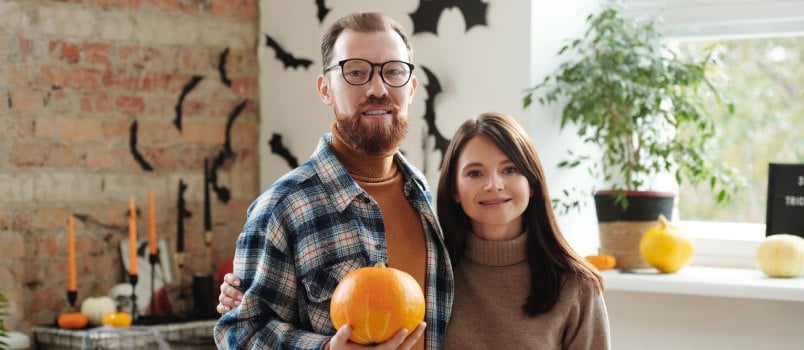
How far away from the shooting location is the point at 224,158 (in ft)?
11.5

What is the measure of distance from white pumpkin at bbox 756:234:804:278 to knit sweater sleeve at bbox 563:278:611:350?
90 centimetres

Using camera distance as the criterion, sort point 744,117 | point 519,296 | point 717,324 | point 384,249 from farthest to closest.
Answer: point 744,117 → point 717,324 → point 519,296 → point 384,249

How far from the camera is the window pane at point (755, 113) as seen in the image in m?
3.02

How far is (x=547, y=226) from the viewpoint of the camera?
6.79 feet

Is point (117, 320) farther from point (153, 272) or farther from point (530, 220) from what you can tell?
point (530, 220)

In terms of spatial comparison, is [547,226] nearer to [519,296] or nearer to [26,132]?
[519,296]

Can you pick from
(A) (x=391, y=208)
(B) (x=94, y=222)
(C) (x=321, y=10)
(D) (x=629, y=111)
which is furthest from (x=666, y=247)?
(B) (x=94, y=222)

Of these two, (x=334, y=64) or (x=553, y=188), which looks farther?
(x=553, y=188)

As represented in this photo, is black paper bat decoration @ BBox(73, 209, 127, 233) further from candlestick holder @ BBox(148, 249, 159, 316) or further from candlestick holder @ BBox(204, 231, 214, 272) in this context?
candlestick holder @ BBox(204, 231, 214, 272)

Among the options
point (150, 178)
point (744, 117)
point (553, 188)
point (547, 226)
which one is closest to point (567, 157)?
point (553, 188)

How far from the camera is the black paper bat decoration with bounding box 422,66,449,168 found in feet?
10.4

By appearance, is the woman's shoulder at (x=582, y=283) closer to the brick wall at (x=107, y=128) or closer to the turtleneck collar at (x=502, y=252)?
the turtleneck collar at (x=502, y=252)

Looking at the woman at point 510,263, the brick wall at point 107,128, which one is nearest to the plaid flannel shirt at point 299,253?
the woman at point 510,263

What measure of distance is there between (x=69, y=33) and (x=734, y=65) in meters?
1.97
